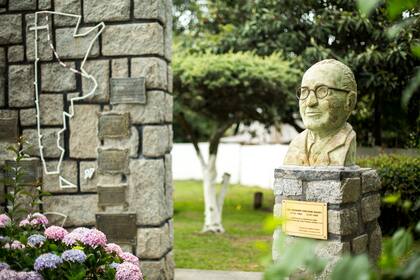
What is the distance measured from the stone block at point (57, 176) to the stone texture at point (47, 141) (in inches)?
3.4

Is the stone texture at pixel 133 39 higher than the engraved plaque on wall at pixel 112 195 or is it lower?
higher

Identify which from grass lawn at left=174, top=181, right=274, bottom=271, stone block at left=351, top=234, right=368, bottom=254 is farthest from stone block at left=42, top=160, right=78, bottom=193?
stone block at left=351, top=234, right=368, bottom=254

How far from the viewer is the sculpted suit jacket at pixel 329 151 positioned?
399 centimetres

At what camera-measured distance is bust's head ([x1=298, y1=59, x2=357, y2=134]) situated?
4.04m

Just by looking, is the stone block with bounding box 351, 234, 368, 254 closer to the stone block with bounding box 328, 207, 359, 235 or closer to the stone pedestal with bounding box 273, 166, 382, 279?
the stone pedestal with bounding box 273, 166, 382, 279

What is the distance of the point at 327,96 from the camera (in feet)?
13.2

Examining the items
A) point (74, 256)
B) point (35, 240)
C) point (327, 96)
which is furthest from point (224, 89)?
point (74, 256)

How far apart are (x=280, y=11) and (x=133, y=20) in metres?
5.88

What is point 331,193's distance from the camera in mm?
3787

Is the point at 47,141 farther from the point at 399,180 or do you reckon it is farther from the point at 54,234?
the point at 399,180

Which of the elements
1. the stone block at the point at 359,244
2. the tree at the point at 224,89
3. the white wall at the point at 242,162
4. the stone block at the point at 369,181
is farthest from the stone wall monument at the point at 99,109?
the white wall at the point at 242,162

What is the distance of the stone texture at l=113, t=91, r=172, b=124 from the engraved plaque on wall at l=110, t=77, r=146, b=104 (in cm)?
4

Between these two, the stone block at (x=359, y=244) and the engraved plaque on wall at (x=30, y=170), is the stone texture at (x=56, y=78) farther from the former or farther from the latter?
the stone block at (x=359, y=244)

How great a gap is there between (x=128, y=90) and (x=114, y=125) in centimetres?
32
